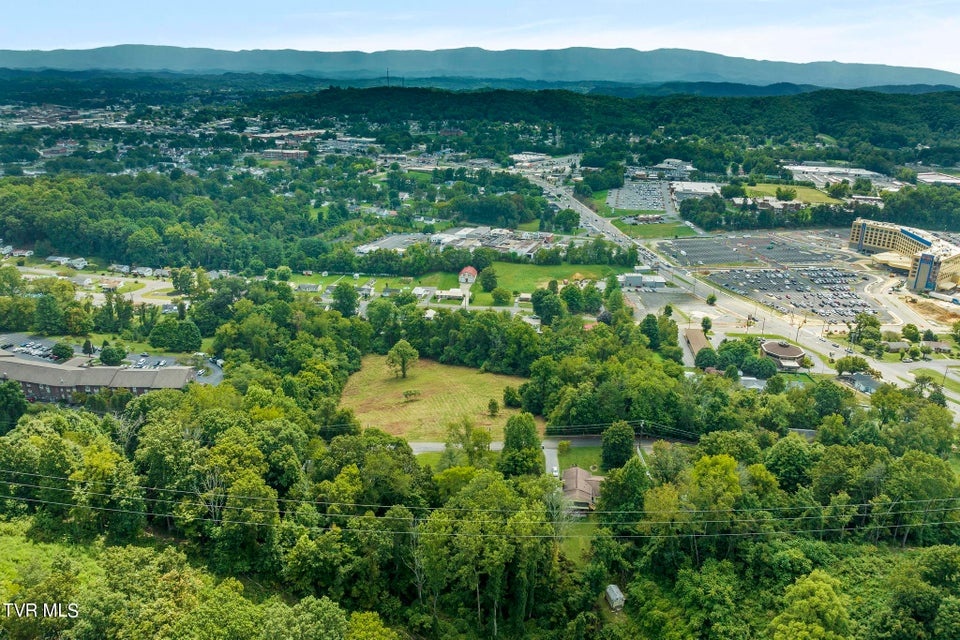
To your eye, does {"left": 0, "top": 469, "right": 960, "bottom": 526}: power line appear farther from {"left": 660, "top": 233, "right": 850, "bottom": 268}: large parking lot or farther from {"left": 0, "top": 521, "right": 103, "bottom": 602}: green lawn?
{"left": 660, "top": 233, "right": 850, "bottom": 268}: large parking lot

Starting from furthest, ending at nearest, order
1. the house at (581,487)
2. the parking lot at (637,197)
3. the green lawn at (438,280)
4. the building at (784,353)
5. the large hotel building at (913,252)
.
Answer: the parking lot at (637,197), the green lawn at (438,280), the large hotel building at (913,252), the building at (784,353), the house at (581,487)

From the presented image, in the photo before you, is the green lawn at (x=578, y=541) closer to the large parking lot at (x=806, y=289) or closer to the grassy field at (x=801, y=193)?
the large parking lot at (x=806, y=289)

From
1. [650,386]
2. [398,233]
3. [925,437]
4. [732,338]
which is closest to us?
[925,437]

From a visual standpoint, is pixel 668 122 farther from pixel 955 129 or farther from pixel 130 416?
pixel 130 416

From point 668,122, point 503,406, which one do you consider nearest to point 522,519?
point 503,406

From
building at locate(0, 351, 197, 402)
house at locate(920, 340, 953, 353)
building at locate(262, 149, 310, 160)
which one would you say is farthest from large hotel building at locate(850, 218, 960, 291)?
building at locate(262, 149, 310, 160)

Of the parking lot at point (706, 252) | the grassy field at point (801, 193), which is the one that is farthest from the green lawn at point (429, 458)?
the grassy field at point (801, 193)
